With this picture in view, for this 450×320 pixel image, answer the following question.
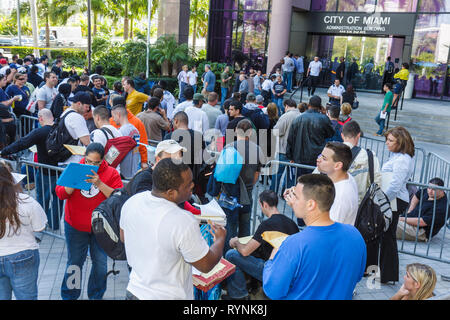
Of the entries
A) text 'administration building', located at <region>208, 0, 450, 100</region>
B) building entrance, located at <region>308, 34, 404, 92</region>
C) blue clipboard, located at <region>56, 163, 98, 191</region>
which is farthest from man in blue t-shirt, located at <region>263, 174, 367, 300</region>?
building entrance, located at <region>308, 34, 404, 92</region>

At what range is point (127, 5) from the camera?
133 ft

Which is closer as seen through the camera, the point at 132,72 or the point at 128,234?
Result: the point at 128,234

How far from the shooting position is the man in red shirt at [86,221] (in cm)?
426

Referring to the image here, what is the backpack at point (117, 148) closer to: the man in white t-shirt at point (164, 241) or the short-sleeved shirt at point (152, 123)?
the short-sleeved shirt at point (152, 123)

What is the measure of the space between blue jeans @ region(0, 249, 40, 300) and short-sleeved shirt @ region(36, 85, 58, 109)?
6147 millimetres

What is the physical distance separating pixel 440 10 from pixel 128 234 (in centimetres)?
2258

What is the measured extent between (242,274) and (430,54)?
2071cm

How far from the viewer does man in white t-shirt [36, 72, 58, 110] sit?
8891 millimetres

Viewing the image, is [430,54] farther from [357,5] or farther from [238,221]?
[238,221]

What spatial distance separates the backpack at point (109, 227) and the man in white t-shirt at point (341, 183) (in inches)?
75.8

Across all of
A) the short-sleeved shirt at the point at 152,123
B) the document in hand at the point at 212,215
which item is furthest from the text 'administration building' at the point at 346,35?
the document in hand at the point at 212,215
